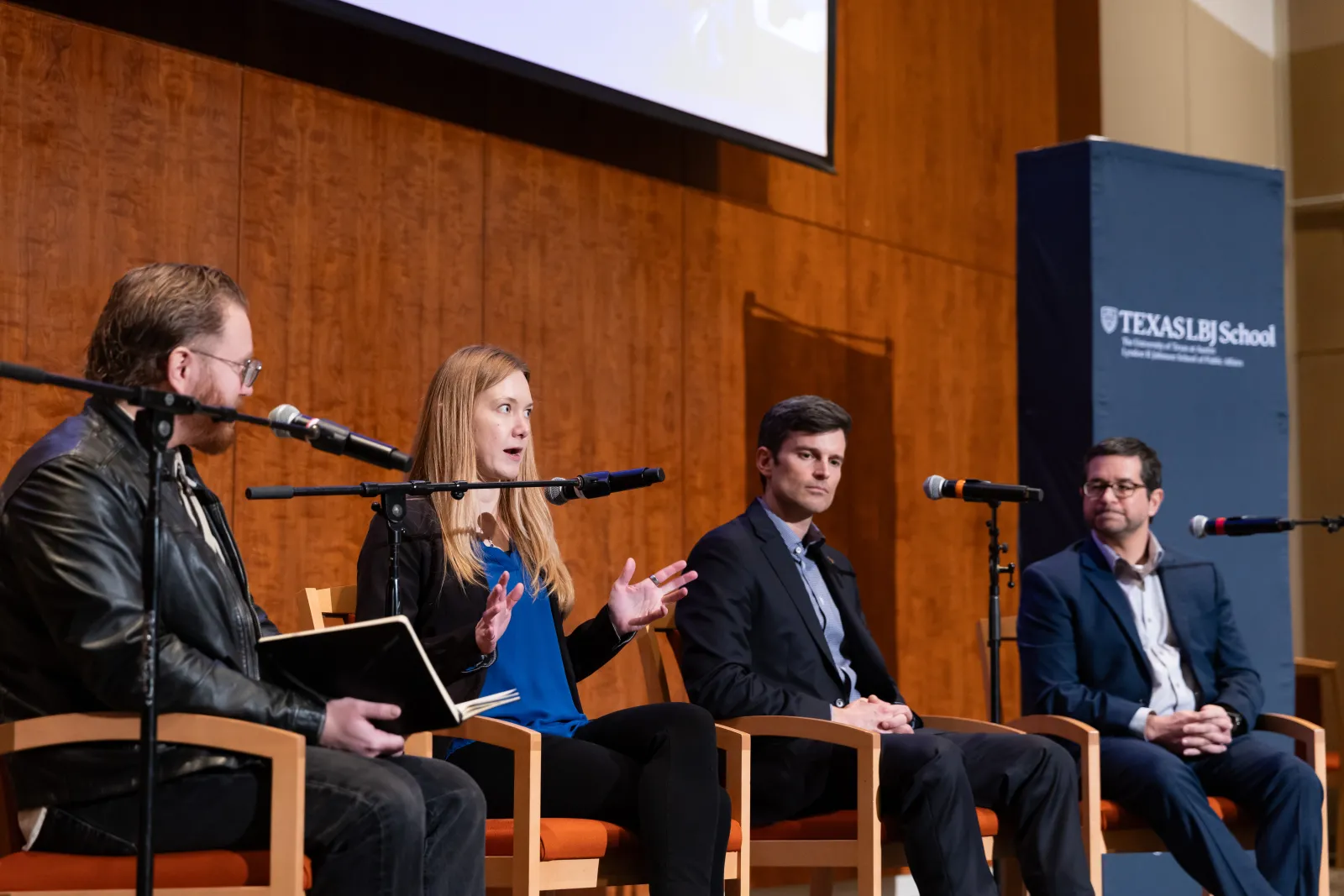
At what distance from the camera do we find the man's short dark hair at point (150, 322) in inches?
94.1

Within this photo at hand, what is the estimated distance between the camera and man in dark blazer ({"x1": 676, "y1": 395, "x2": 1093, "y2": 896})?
3.20m

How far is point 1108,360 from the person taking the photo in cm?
511

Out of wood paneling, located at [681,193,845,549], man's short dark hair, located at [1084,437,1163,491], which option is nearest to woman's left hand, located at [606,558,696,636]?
man's short dark hair, located at [1084,437,1163,491]

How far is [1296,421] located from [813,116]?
3.64 meters

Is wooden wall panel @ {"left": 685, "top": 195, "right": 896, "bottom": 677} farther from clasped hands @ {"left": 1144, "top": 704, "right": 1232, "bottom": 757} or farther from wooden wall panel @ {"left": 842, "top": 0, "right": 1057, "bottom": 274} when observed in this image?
clasped hands @ {"left": 1144, "top": 704, "right": 1232, "bottom": 757}

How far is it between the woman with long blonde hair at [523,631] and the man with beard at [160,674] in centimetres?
47

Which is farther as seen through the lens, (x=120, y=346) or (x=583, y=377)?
(x=583, y=377)

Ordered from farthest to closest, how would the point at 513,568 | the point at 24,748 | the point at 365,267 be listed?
the point at 365,267 < the point at 513,568 < the point at 24,748

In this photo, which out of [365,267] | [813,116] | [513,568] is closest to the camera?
[513,568]

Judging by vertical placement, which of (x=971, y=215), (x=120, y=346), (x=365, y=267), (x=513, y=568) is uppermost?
(x=971, y=215)

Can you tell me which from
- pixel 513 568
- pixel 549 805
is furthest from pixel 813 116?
pixel 549 805

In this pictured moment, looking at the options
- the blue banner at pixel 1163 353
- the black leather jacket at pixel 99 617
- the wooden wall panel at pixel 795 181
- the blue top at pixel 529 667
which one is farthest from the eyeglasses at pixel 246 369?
the blue banner at pixel 1163 353

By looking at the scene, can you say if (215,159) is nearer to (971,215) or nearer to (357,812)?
(357,812)

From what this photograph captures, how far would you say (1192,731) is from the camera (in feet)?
12.8
